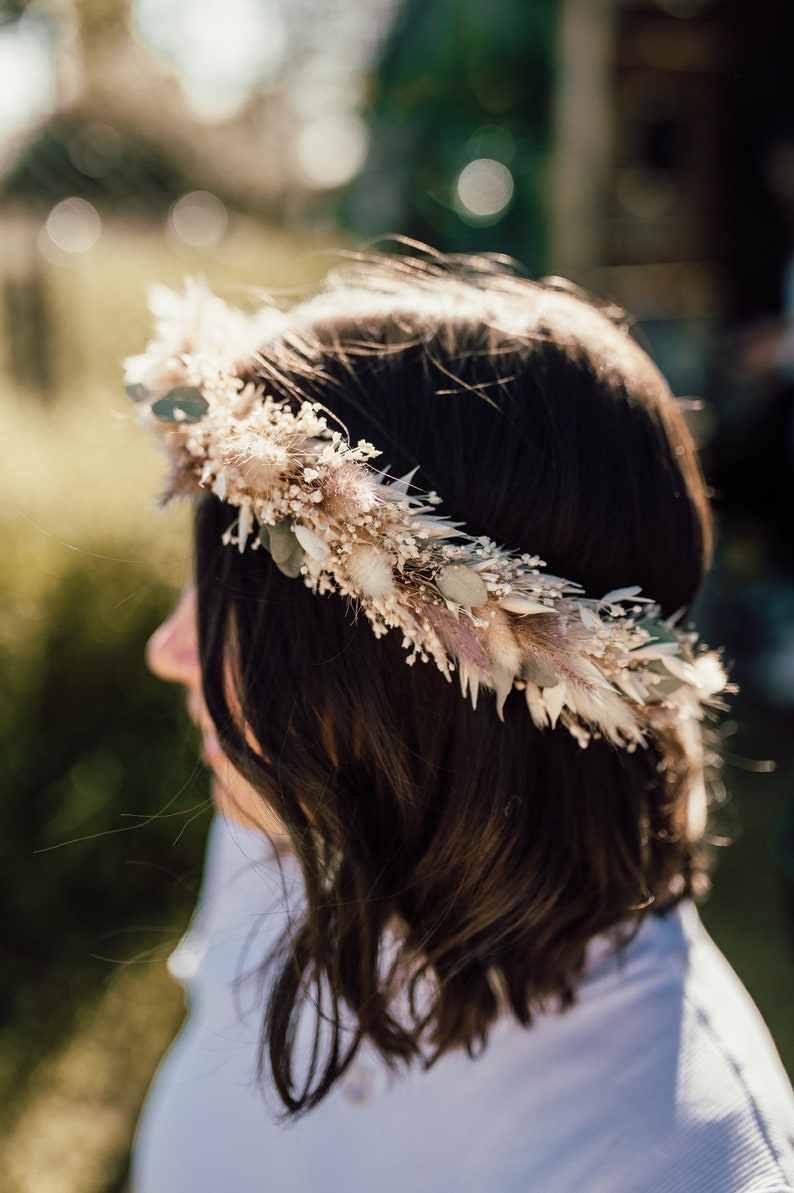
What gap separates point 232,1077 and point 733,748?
11.7 ft

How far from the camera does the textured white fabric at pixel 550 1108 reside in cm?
101

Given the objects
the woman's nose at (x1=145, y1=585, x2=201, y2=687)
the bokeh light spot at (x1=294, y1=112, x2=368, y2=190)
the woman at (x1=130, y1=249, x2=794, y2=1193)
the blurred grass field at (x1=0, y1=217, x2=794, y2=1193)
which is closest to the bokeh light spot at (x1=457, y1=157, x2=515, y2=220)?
the bokeh light spot at (x1=294, y1=112, x2=368, y2=190)

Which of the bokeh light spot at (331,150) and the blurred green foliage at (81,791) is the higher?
the bokeh light spot at (331,150)

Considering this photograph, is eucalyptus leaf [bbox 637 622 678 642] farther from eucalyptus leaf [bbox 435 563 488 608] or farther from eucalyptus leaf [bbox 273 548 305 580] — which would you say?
eucalyptus leaf [bbox 273 548 305 580]

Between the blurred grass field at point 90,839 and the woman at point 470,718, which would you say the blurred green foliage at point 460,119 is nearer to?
the blurred grass field at point 90,839

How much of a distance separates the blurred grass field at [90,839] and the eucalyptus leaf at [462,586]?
6.06ft

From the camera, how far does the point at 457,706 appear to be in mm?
1023

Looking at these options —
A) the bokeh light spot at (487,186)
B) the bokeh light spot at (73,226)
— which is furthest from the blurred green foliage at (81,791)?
the bokeh light spot at (73,226)

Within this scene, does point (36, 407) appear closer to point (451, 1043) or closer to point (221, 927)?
point (221, 927)

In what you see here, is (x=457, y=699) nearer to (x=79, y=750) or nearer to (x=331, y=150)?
(x=79, y=750)

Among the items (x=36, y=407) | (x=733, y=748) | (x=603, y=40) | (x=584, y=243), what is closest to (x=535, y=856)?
(x=733, y=748)

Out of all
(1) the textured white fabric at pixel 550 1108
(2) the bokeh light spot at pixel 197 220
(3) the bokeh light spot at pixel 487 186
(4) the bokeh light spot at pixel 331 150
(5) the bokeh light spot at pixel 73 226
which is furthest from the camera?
(2) the bokeh light spot at pixel 197 220

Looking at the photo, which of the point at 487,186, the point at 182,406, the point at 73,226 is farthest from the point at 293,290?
the point at 73,226

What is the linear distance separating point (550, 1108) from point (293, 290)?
1227 millimetres
